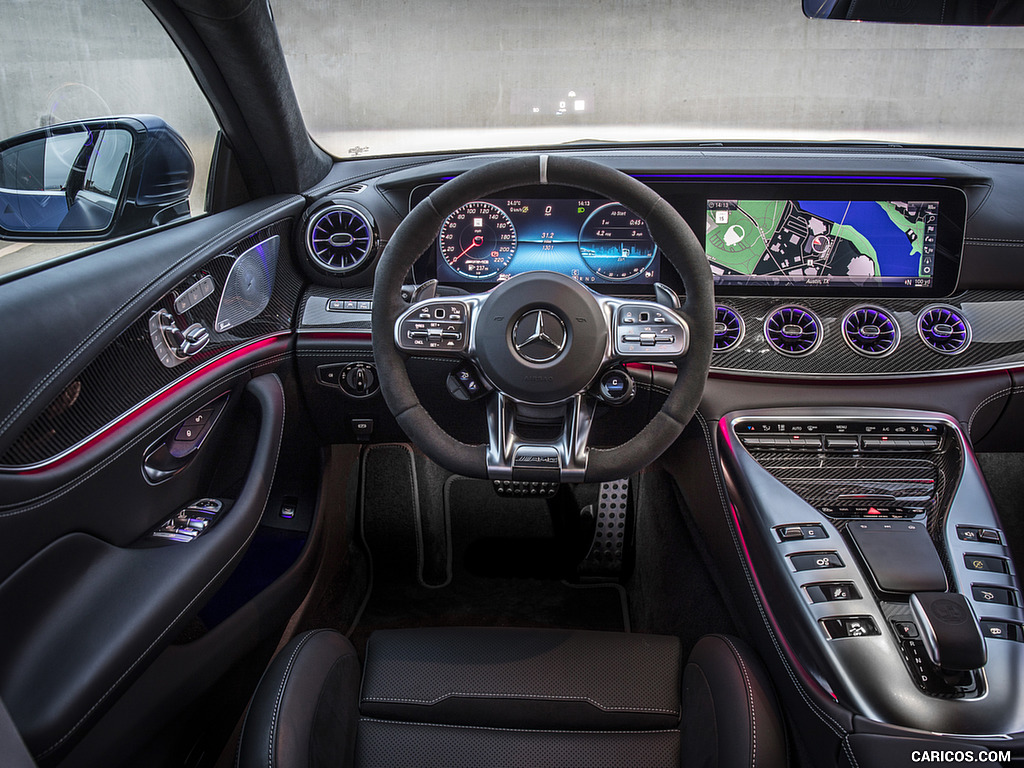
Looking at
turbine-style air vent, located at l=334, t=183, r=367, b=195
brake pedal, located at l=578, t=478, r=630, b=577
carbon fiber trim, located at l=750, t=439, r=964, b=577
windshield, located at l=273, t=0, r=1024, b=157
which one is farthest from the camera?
brake pedal, located at l=578, t=478, r=630, b=577

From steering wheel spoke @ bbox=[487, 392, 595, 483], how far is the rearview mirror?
1305 millimetres

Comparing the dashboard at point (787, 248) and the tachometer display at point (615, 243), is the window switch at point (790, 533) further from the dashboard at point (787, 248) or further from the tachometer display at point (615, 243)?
the tachometer display at point (615, 243)

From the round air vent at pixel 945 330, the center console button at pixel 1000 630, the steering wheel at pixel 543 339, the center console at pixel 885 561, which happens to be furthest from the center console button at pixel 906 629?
the round air vent at pixel 945 330

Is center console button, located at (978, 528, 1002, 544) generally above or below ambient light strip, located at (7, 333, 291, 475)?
below

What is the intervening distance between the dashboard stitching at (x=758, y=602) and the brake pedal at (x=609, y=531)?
1.99 ft

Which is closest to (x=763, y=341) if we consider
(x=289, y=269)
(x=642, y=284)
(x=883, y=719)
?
(x=642, y=284)

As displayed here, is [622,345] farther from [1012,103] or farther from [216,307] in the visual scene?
[1012,103]

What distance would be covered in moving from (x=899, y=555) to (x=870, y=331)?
64 centimetres

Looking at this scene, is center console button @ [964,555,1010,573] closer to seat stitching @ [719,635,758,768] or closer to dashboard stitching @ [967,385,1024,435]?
dashboard stitching @ [967,385,1024,435]

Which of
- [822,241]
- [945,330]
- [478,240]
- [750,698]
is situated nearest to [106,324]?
[478,240]

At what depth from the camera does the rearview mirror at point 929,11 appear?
167cm

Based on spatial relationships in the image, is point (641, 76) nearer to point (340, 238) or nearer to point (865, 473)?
point (340, 238)

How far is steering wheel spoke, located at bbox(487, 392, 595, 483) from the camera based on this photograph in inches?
49.9

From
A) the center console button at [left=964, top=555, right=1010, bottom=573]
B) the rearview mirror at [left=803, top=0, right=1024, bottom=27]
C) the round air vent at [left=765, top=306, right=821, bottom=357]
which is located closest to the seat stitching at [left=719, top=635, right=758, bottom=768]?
the center console button at [left=964, top=555, right=1010, bottom=573]
